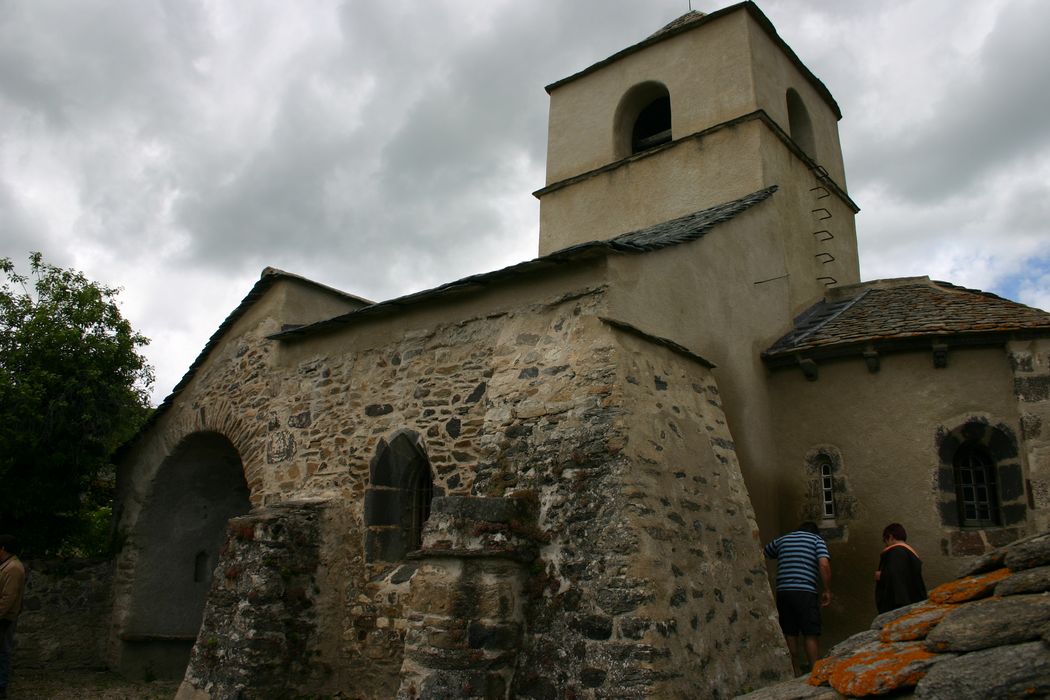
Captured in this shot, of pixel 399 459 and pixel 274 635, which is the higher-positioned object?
pixel 399 459

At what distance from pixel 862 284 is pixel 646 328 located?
16.5 ft

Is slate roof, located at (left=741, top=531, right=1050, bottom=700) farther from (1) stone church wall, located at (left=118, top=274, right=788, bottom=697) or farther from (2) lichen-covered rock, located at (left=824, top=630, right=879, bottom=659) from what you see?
(1) stone church wall, located at (left=118, top=274, right=788, bottom=697)

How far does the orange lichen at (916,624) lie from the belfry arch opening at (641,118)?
9.49 metres

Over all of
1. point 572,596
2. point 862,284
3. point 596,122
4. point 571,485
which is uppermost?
point 596,122

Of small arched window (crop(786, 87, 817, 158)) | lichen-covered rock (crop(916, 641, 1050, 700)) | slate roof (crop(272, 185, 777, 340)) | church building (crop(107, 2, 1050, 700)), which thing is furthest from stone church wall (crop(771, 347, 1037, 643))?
small arched window (crop(786, 87, 817, 158))

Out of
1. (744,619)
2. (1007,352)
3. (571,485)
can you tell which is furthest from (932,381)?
(571,485)

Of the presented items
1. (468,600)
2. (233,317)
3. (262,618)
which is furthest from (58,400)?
(468,600)

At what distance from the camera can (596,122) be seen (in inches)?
523

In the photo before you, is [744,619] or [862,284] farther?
[862,284]

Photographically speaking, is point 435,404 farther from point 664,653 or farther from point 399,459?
point 664,653

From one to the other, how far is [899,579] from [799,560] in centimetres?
93

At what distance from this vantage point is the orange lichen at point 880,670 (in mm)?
3680

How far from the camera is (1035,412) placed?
780 centimetres

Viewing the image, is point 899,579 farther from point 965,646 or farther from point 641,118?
point 641,118
